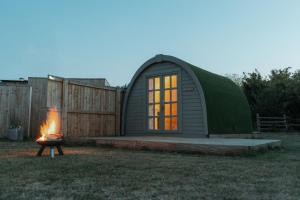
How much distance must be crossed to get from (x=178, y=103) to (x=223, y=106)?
153cm

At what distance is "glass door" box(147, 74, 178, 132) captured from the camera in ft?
27.2

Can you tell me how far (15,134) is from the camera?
8062 mm

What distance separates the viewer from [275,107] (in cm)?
1647

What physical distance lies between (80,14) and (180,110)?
880 cm

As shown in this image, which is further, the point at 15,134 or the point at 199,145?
the point at 15,134

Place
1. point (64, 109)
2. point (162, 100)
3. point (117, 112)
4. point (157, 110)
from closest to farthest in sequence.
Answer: point (64, 109)
point (162, 100)
point (157, 110)
point (117, 112)

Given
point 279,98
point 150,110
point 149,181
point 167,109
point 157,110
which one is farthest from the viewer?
point 279,98

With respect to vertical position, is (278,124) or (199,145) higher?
(278,124)

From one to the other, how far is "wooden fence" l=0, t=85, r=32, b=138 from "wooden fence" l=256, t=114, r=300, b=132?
40.8 feet

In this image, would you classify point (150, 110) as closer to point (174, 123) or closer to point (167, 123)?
point (167, 123)

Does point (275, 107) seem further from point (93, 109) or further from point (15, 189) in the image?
point (15, 189)

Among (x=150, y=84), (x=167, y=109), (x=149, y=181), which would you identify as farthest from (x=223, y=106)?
(x=149, y=181)

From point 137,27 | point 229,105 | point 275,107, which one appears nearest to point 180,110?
point 229,105

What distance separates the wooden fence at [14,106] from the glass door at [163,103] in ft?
13.9
